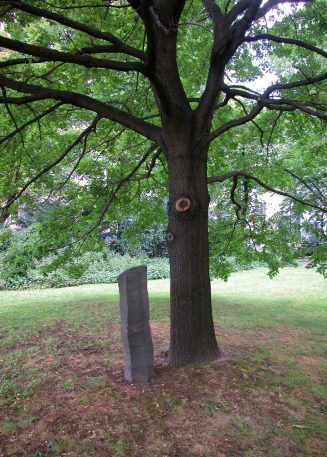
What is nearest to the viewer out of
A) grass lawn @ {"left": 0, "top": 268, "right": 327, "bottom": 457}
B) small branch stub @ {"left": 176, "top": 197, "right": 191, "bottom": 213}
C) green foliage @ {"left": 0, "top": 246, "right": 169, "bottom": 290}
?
grass lawn @ {"left": 0, "top": 268, "right": 327, "bottom": 457}

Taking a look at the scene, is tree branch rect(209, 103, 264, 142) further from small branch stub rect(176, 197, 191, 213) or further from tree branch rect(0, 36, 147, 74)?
tree branch rect(0, 36, 147, 74)

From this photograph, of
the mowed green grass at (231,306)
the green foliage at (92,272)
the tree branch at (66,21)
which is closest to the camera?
the tree branch at (66,21)

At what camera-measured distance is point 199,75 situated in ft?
28.3

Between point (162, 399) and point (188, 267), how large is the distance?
1.75 metres

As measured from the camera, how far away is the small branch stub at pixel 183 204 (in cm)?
487

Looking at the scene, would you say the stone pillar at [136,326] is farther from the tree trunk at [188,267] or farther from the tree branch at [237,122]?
the tree branch at [237,122]

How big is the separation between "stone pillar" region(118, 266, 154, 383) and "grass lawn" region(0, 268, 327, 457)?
7.6 inches

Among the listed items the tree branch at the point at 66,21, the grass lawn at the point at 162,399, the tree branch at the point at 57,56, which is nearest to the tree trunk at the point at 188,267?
the grass lawn at the point at 162,399

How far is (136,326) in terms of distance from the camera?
4.64 metres

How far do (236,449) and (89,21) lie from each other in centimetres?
572

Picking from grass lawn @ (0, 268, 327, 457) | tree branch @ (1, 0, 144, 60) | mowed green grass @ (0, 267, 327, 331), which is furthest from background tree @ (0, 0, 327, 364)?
mowed green grass @ (0, 267, 327, 331)

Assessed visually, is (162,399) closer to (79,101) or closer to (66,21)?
(79,101)

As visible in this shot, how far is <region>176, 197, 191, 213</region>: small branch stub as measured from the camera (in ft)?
16.0

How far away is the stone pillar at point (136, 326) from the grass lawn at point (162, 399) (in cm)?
19
